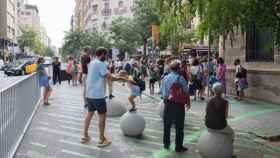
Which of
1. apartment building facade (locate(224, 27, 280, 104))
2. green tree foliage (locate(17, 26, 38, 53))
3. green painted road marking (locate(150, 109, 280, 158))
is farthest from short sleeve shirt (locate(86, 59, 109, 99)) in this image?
green tree foliage (locate(17, 26, 38, 53))

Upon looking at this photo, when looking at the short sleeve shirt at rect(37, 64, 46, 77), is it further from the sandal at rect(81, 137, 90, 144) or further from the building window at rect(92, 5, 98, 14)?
the building window at rect(92, 5, 98, 14)

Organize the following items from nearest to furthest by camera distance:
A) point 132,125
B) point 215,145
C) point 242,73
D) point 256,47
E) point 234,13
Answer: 1. point 215,145
2. point 234,13
3. point 132,125
4. point 242,73
5. point 256,47

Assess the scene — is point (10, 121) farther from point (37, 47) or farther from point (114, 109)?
point (37, 47)

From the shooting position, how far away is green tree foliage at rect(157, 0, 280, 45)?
8656 millimetres

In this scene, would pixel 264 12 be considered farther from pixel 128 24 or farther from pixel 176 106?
pixel 128 24

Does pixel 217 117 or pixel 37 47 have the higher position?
pixel 37 47

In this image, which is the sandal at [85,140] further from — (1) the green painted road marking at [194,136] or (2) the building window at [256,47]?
(2) the building window at [256,47]

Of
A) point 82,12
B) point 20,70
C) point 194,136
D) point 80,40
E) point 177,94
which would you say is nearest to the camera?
point 177,94

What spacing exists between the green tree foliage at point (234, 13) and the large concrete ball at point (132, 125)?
251cm

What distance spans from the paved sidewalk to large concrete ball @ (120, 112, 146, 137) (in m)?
0.18

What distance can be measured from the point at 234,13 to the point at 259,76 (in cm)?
894

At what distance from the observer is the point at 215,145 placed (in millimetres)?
7262

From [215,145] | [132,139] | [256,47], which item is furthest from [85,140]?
[256,47]

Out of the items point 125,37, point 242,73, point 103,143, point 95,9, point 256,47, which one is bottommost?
point 103,143
